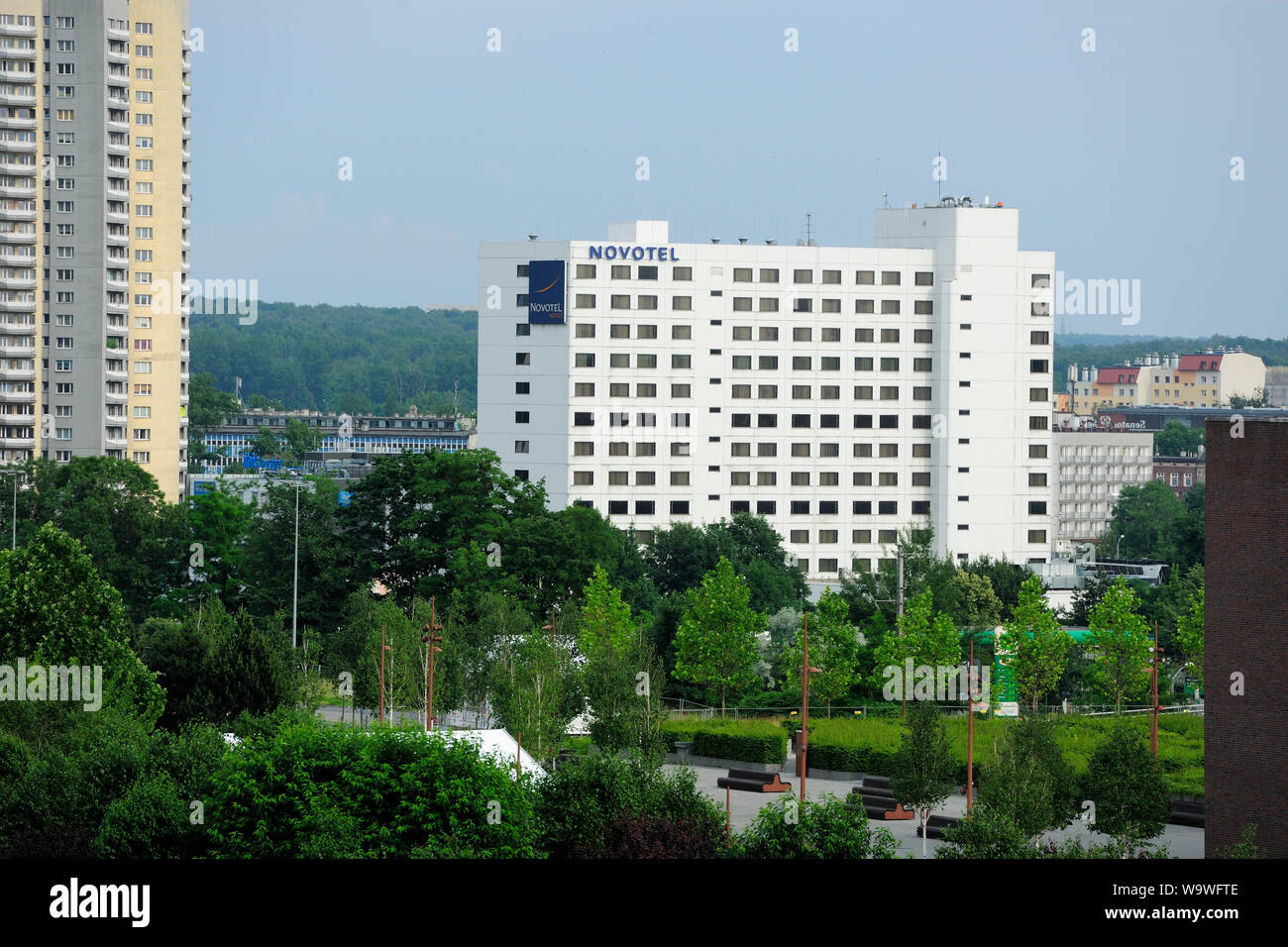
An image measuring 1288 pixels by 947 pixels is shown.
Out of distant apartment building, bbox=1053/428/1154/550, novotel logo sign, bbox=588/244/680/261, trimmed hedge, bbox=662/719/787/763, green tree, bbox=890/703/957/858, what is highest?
novotel logo sign, bbox=588/244/680/261

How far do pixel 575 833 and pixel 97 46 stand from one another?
4004 inches

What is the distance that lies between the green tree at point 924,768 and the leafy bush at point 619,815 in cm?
847

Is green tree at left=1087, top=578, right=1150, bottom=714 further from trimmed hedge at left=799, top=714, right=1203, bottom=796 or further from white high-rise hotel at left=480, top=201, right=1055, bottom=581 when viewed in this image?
white high-rise hotel at left=480, top=201, right=1055, bottom=581

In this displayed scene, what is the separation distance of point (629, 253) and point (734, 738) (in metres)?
60.3

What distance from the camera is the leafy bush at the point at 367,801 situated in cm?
3105

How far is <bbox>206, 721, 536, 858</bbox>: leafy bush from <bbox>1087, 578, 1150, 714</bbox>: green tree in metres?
28.9

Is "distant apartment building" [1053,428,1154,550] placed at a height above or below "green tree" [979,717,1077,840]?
above

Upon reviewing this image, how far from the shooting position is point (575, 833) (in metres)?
32.3

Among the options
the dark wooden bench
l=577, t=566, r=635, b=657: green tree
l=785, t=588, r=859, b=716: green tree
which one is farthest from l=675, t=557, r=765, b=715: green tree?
the dark wooden bench

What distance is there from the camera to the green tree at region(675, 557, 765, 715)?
196ft

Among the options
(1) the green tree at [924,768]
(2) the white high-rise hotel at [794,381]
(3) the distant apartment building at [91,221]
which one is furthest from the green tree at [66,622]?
(3) the distant apartment building at [91,221]

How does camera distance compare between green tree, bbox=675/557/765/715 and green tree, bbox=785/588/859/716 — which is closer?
green tree, bbox=785/588/859/716

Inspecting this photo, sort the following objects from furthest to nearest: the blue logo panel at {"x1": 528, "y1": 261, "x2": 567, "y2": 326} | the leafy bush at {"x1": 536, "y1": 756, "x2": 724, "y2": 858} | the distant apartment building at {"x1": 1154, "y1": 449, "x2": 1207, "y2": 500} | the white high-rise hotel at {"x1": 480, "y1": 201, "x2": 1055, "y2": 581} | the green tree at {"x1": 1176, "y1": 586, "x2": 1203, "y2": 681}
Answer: the distant apartment building at {"x1": 1154, "y1": 449, "x2": 1207, "y2": 500}, the white high-rise hotel at {"x1": 480, "y1": 201, "x2": 1055, "y2": 581}, the blue logo panel at {"x1": 528, "y1": 261, "x2": 567, "y2": 326}, the green tree at {"x1": 1176, "y1": 586, "x2": 1203, "y2": 681}, the leafy bush at {"x1": 536, "y1": 756, "x2": 724, "y2": 858}
